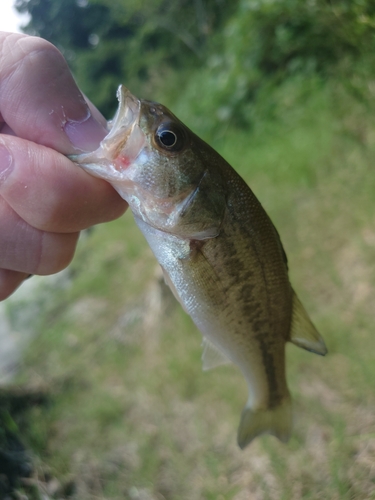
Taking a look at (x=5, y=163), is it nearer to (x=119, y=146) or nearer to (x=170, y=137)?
(x=119, y=146)

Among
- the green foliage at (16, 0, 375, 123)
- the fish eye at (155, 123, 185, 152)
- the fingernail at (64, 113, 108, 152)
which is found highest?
the fish eye at (155, 123, 185, 152)

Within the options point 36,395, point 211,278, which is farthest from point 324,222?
point 36,395

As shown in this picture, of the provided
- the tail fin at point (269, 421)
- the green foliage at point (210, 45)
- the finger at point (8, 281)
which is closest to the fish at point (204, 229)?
the tail fin at point (269, 421)

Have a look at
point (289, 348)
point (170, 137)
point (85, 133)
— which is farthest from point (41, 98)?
point (289, 348)

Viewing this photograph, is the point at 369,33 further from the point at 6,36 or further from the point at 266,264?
the point at 6,36

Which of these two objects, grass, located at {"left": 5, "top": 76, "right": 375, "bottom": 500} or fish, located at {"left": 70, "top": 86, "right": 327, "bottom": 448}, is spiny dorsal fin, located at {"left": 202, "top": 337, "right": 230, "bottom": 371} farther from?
grass, located at {"left": 5, "top": 76, "right": 375, "bottom": 500}

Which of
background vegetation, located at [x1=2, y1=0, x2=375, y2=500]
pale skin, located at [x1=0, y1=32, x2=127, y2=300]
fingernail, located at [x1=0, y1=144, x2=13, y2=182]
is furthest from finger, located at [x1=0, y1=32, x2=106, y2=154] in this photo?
background vegetation, located at [x1=2, y1=0, x2=375, y2=500]
